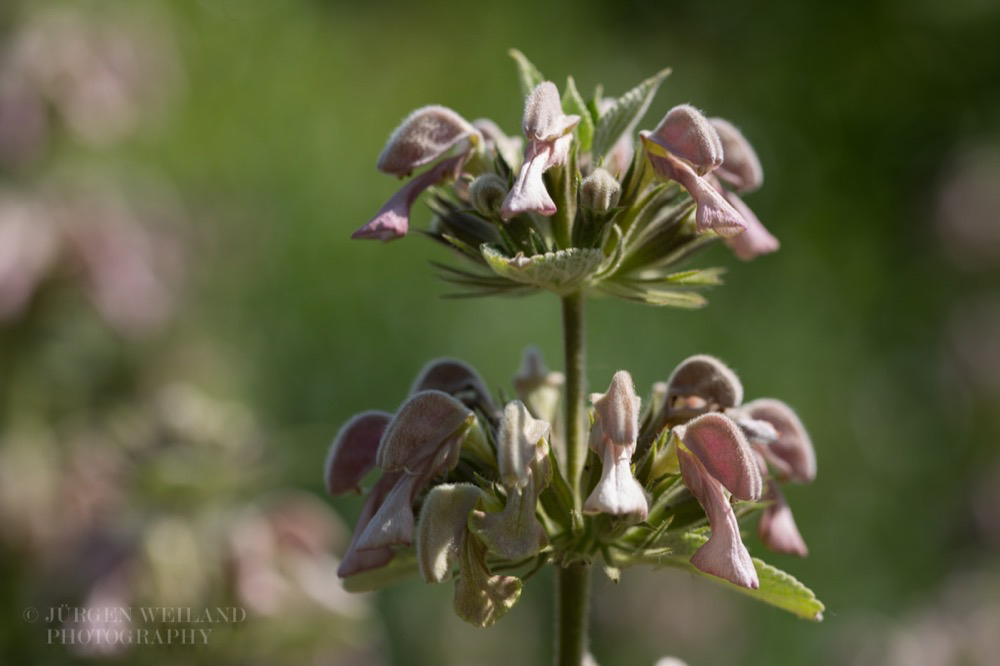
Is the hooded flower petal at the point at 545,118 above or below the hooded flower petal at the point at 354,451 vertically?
Answer: above

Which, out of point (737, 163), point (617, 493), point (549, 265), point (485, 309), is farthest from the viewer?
point (485, 309)

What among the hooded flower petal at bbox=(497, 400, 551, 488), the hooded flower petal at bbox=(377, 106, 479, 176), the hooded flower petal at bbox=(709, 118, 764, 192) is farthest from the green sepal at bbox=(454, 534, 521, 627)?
the hooded flower petal at bbox=(709, 118, 764, 192)

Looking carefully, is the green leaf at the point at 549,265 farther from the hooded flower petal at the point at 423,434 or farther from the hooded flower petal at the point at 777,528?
the hooded flower petal at the point at 777,528

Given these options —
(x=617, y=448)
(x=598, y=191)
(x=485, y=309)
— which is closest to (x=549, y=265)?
(x=598, y=191)

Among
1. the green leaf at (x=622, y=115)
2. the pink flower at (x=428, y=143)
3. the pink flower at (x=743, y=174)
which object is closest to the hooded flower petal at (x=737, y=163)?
the pink flower at (x=743, y=174)

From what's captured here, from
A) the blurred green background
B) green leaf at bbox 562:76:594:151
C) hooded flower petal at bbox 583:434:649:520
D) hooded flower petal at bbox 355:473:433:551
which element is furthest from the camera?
the blurred green background

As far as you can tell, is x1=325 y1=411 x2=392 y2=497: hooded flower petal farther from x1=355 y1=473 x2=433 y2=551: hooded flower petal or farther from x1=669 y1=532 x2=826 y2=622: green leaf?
x1=669 y1=532 x2=826 y2=622: green leaf

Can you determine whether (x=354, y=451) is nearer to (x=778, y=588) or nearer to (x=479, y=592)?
(x=479, y=592)
